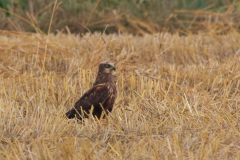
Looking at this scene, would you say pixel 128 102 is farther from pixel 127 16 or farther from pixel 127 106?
pixel 127 16

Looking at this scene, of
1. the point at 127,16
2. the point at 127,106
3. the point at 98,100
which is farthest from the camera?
the point at 127,16

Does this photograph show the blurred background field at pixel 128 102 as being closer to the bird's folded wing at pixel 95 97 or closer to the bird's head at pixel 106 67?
the bird's folded wing at pixel 95 97

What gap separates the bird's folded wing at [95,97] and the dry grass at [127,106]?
0.56ft

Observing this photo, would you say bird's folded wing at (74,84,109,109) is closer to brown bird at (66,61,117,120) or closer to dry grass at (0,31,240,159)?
brown bird at (66,61,117,120)

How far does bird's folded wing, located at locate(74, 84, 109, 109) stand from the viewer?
12.5ft

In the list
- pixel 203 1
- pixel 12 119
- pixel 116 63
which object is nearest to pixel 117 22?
pixel 203 1

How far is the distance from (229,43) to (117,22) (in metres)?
2.92

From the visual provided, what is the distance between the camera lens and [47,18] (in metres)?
8.96

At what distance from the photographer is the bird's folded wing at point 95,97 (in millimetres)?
3805

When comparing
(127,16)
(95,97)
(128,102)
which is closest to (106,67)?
(95,97)

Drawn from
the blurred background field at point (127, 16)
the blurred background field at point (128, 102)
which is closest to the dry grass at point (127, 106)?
the blurred background field at point (128, 102)

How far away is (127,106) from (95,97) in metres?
0.35

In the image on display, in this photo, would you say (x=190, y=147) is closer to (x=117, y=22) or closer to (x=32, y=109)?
(x=32, y=109)

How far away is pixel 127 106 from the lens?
3.99 metres
